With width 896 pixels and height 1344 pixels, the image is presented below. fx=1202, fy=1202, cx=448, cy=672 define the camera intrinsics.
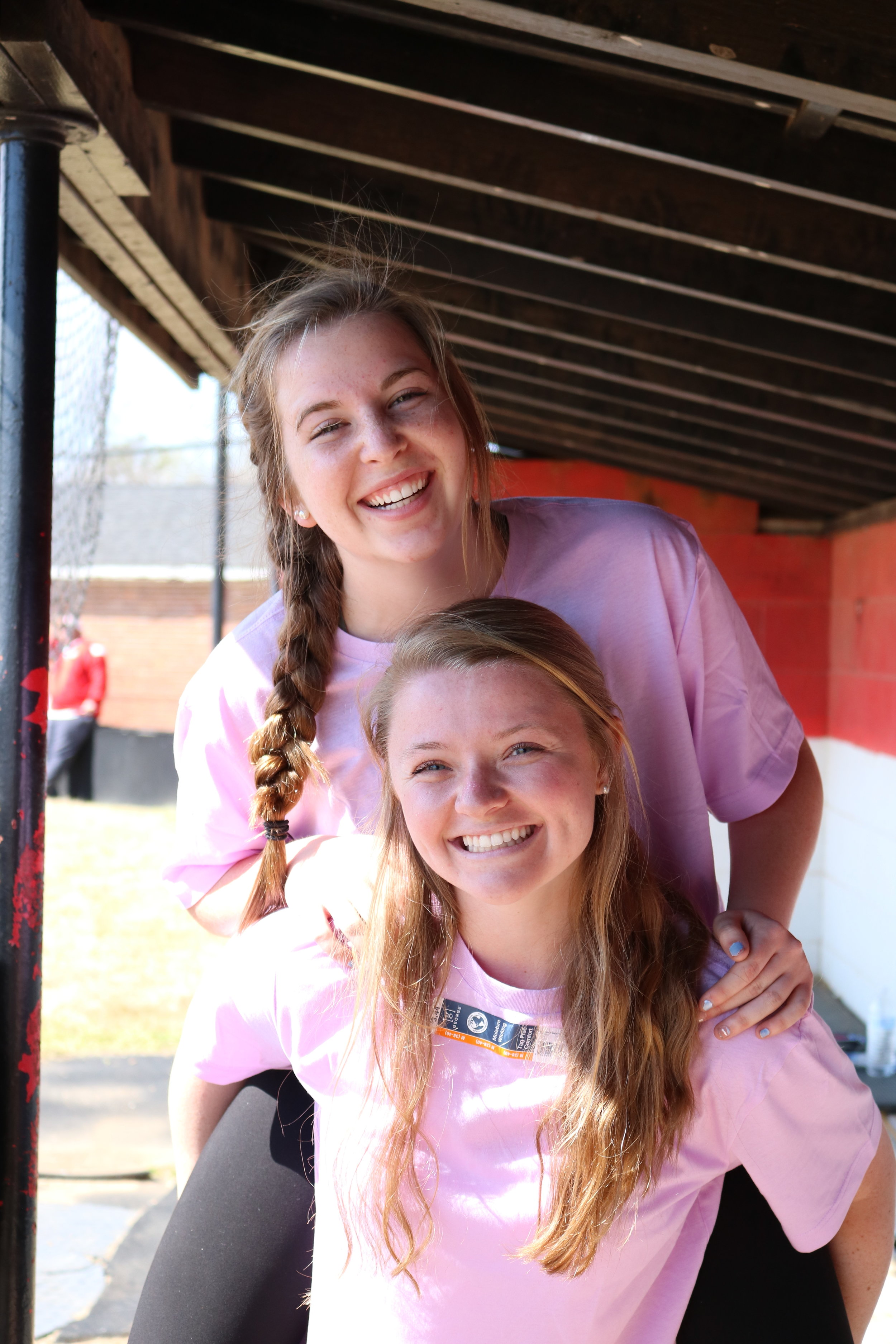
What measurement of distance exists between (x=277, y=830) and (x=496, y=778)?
Answer: 1.32 ft

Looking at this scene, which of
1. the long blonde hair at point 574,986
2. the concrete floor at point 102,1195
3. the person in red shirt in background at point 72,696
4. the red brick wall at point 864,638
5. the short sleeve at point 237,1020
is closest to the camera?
the long blonde hair at point 574,986

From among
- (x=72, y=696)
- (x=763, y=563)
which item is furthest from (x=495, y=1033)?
(x=72, y=696)

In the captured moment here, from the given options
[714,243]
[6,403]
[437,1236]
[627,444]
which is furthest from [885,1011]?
[6,403]

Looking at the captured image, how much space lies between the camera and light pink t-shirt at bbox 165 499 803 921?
1530mm

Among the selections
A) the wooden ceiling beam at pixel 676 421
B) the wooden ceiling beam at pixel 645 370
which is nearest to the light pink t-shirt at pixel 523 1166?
the wooden ceiling beam at pixel 645 370

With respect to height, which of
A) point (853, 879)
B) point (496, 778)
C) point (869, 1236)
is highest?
point (496, 778)

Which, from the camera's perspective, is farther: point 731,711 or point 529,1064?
point 731,711

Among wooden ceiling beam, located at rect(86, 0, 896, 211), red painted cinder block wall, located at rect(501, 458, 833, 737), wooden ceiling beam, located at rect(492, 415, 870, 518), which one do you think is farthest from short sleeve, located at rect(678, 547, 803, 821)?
red painted cinder block wall, located at rect(501, 458, 833, 737)

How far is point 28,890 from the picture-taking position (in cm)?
174

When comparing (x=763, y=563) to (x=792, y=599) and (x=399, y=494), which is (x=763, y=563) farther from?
(x=399, y=494)

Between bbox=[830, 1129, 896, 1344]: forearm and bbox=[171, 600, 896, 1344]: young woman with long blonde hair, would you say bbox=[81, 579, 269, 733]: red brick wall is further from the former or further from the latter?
bbox=[830, 1129, 896, 1344]: forearm

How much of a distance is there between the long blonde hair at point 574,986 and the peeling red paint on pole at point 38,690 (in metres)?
0.55

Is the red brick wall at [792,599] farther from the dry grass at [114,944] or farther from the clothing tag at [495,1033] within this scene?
the clothing tag at [495,1033]

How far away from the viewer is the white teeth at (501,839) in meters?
1.32
